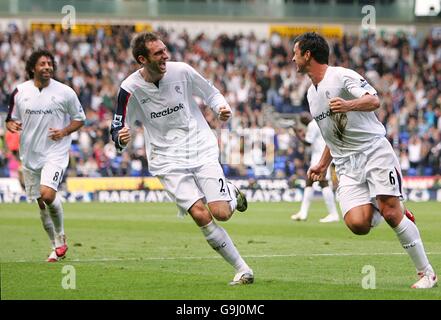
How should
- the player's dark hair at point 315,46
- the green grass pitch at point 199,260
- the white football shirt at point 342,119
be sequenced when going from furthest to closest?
the player's dark hair at point 315,46, the white football shirt at point 342,119, the green grass pitch at point 199,260

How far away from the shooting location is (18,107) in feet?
47.7

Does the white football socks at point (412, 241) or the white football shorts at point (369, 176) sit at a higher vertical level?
the white football shorts at point (369, 176)

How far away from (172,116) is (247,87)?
2875 cm

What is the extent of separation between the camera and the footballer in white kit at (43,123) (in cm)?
1420

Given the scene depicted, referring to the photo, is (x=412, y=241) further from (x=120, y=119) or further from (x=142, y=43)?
(x=142, y=43)

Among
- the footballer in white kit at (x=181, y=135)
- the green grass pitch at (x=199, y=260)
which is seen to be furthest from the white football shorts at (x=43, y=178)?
the footballer in white kit at (x=181, y=135)

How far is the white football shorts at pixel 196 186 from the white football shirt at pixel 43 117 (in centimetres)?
379

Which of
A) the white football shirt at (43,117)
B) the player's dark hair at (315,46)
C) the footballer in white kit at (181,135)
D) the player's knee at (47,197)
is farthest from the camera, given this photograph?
the white football shirt at (43,117)

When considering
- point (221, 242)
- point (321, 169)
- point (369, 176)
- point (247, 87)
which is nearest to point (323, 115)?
point (321, 169)

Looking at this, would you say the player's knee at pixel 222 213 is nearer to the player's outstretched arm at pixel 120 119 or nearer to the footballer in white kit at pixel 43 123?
the player's outstretched arm at pixel 120 119

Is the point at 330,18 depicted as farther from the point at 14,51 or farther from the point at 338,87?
the point at 338,87

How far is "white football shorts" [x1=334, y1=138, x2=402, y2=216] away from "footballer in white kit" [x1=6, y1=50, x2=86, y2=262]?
496cm

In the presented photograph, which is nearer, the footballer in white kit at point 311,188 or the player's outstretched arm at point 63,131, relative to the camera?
the player's outstretched arm at point 63,131

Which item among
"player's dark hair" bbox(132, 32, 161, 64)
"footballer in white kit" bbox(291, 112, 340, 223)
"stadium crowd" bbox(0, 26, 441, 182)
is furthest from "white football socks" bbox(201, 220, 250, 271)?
"stadium crowd" bbox(0, 26, 441, 182)
